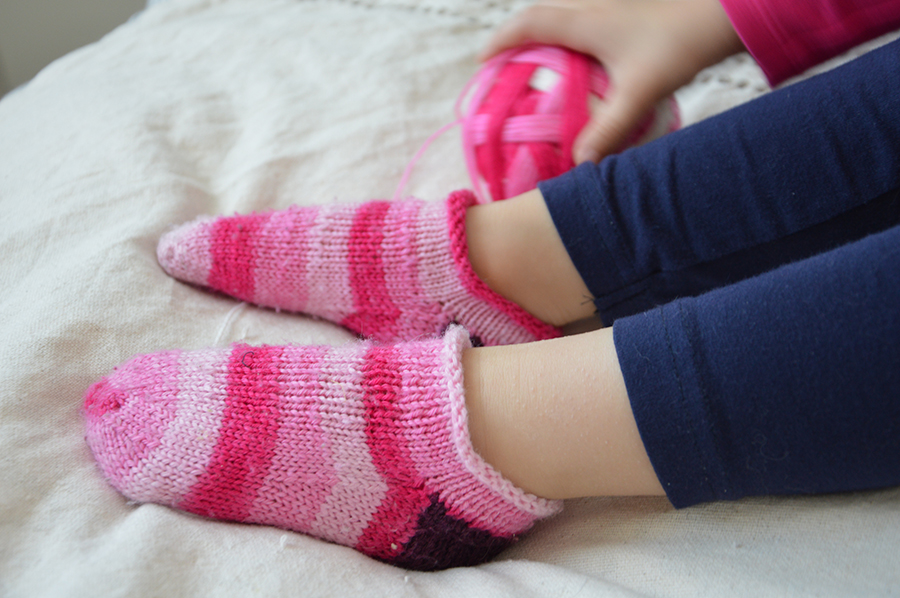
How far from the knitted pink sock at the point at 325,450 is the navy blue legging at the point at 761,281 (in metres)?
0.15

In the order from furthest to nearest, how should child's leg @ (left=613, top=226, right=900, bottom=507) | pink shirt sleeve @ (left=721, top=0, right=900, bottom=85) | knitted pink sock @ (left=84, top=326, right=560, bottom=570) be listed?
pink shirt sleeve @ (left=721, top=0, right=900, bottom=85)
knitted pink sock @ (left=84, top=326, right=560, bottom=570)
child's leg @ (left=613, top=226, right=900, bottom=507)

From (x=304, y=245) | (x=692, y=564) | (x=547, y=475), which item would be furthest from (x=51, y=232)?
(x=692, y=564)

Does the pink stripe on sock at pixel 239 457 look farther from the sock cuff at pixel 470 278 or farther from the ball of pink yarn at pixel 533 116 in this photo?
the ball of pink yarn at pixel 533 116

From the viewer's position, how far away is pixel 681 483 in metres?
0.46

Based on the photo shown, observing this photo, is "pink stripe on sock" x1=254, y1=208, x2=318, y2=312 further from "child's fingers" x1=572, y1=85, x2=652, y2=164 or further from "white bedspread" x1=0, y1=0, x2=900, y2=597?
"child's fingers" x1=572, y1=85, x2=652, y2=164

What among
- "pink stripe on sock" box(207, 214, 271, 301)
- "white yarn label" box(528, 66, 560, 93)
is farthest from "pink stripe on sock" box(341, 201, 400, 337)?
"white yarn label" box(528, 66, 560, 93)

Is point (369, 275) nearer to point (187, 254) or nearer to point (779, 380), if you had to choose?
point (187, 254)

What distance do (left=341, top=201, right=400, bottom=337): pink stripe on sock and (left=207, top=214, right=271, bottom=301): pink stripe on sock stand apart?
11 centimetres

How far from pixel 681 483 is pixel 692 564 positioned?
0.24 ft

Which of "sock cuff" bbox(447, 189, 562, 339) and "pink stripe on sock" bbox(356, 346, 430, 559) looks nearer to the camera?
"pink stripe on sock" bbox(356, 346, 430, 559)

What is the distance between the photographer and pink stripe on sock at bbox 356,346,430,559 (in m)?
0.51

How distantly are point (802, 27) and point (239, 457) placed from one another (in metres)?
0.70

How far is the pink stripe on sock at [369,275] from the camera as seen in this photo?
0.66 m

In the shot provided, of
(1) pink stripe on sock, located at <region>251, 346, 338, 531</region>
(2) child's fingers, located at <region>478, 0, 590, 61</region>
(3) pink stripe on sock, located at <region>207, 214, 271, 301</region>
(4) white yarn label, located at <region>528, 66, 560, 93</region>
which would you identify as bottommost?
(1) pink stripe on sock, located at <region>251, 346, 338, 531</region>
